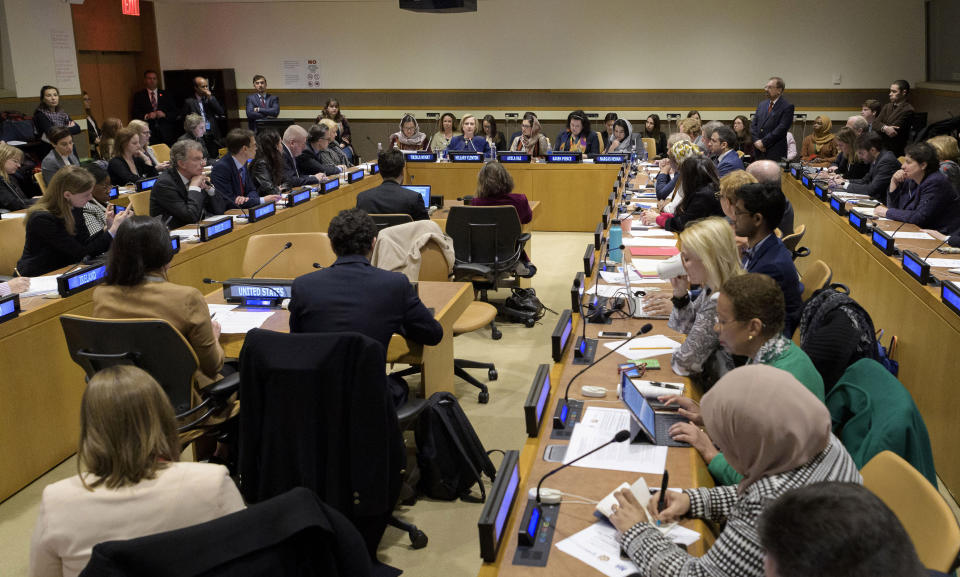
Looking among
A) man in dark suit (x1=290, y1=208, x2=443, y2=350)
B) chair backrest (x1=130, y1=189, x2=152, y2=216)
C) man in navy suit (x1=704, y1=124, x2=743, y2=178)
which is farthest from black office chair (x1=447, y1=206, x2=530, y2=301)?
chair backrest (x1=130, y1=189, x2=152, y2=216)

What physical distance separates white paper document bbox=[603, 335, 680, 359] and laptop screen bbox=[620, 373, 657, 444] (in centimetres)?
61

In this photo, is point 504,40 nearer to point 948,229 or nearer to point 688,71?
point 688,71

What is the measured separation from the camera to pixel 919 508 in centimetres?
177

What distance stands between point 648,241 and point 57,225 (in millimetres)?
3317

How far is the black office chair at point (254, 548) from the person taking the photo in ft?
4.15

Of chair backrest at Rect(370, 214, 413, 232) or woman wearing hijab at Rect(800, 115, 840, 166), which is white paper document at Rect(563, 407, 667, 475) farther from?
woman wearing hijab at Rect(800, 115, 840, 166)

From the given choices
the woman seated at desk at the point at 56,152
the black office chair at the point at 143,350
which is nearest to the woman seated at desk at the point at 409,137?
the woman seated at desk at the point at 56,152

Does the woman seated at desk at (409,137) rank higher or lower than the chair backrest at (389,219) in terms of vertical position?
higher

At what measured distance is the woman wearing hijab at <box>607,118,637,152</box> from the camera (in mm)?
9758

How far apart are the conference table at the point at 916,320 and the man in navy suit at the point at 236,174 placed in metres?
4.20

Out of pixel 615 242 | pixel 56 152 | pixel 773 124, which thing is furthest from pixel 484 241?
pixel 773 124

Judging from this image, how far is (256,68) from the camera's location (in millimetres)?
13633

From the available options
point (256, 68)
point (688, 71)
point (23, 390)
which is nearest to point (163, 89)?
point (256, 68)

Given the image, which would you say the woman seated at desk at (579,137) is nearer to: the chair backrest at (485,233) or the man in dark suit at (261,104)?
the chair backrest at (485,233)
